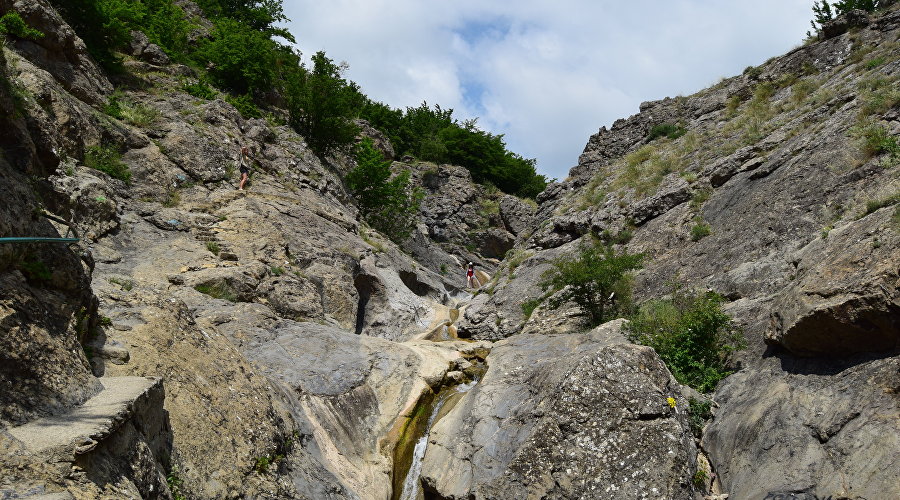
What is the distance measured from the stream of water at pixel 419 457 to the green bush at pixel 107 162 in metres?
10.3

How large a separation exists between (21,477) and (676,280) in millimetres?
14588

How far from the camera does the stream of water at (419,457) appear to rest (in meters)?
9.49

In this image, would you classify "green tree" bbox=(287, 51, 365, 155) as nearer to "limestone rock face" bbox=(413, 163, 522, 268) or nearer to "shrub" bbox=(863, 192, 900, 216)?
"limestone rock face" bbox=(413, 163, 522, 268)

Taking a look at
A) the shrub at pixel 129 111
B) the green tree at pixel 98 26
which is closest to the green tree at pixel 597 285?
the shrub at pixel 129 111

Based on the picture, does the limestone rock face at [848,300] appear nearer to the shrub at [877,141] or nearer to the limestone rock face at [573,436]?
the limestone rock face at [573,436]

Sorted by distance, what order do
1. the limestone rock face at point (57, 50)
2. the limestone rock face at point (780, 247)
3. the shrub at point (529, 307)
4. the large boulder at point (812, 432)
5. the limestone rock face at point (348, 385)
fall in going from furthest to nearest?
1. the shrub at point (529, 307)
2. the limestone rock face at point (57, 50)
3. the limestone rock face at point (348, 385)
4. the limestone rock face at point (780, 247)
5. the large boulder at point (812, 432)

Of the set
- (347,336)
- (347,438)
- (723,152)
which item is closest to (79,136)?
(347,336)

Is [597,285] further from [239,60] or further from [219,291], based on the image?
[239,60]

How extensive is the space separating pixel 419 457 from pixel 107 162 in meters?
11.4

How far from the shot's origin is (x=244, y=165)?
18.4 metres

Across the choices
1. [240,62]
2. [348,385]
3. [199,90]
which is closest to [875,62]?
[348,385]

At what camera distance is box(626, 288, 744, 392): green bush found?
420 inches

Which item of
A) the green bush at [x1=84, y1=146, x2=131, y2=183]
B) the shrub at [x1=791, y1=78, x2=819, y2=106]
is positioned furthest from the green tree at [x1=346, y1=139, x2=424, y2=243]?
the shrub at [x1=791, y1=78, x2=819, y2=106]

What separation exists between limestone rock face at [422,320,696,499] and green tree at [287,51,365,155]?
18.9 meters
